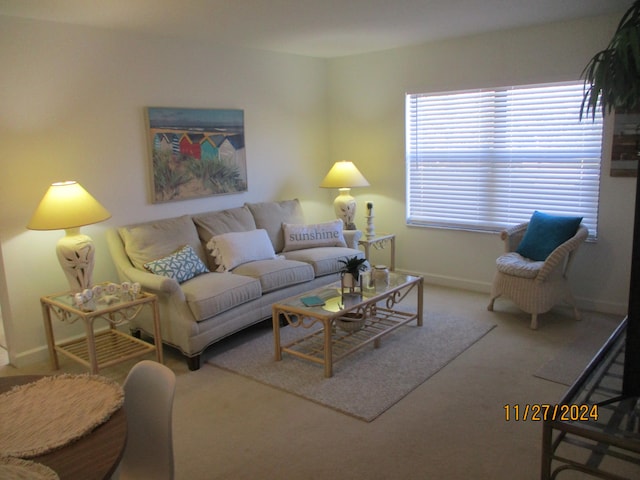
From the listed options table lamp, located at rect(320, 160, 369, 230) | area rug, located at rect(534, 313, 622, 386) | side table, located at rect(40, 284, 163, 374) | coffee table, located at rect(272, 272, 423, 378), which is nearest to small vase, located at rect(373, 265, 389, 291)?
coffee table, located at rect(272, 272, 423, 378)

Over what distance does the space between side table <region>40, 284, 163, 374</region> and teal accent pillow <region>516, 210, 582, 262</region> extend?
3.00 metres

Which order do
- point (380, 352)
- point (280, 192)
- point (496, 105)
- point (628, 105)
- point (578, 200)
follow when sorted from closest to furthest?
point (628, 105)
point (380, 352)
point (578, 200)
point (496, 105)
point (280, 192)

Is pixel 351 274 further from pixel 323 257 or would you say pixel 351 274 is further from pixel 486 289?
pixel 486 289

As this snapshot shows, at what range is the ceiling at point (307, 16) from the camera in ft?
11.3

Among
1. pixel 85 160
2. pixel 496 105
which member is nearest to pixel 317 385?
pixel 85 160

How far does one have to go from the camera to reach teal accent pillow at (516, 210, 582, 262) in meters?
4.30

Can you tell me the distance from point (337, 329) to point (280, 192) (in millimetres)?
1970

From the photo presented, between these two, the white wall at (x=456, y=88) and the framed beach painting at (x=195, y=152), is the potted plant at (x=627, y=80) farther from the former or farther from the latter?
the framed beach painting at (x=195, y=152)

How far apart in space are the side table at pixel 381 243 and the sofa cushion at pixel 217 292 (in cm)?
173

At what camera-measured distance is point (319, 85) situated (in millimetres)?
5887

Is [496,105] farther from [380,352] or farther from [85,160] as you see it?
[85,160]

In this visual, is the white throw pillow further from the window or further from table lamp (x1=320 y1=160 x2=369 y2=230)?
the window
